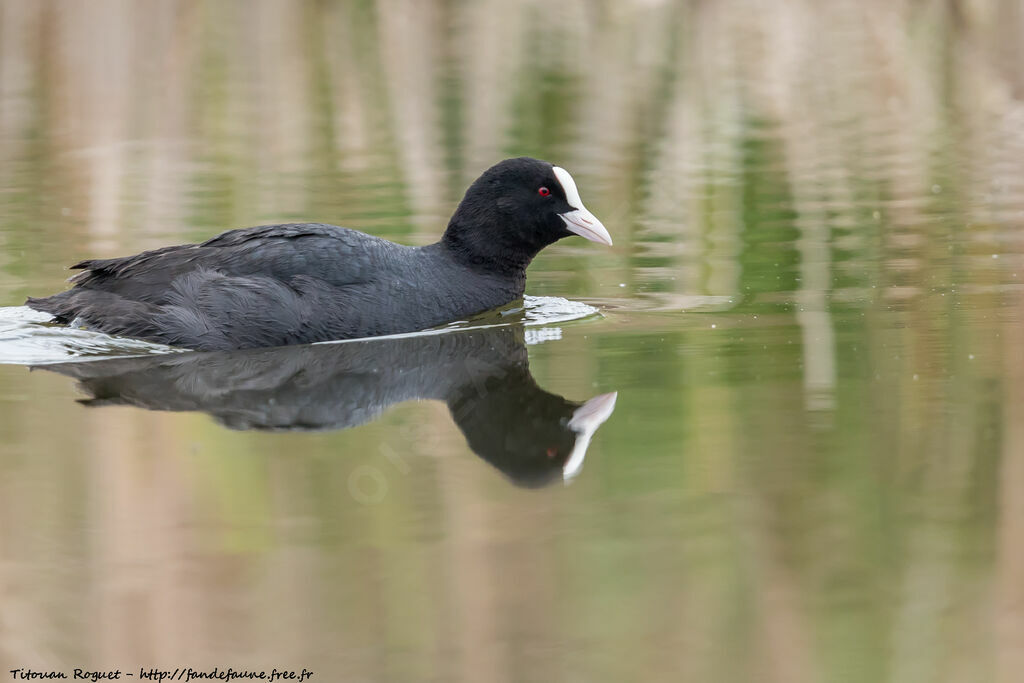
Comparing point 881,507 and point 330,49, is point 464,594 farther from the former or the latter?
point 330,49

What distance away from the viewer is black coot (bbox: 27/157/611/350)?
21.2 ft

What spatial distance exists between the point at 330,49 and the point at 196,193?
28.5 ft

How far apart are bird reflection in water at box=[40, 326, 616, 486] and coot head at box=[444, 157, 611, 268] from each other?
0.61 metres

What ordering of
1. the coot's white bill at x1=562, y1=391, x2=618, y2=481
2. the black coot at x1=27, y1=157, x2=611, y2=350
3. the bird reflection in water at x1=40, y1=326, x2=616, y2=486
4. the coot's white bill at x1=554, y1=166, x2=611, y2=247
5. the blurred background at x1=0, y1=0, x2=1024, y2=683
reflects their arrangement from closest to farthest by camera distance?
1. the blurred background at x1=0, y1=0, x2=1024, y2=683
2. the coot's white bill at x1=562, y1=391, x2=618, y2=481
3. the bird reflection in water at x1=40, y1=326, x2=616, y2=486
4. the black coot at x1=27, y1=157, x2=611, y2=350
5. the coot's white bill at x1=554, y1=166, x2=611, y2=247

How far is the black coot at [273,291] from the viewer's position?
21.2 ft

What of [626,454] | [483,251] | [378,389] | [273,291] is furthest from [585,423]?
[483,251]

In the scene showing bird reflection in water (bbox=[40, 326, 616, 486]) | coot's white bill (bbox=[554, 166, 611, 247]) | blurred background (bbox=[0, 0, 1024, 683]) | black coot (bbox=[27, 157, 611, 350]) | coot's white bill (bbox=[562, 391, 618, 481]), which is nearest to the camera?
blurred background (bbox=[0, 0, 1024, 683])

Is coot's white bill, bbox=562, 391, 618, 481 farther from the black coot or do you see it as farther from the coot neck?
the coot neck

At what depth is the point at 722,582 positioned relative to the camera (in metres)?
3.62

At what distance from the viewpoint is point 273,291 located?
6.50 meters

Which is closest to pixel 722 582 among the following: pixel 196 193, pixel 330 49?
pixel 196 193

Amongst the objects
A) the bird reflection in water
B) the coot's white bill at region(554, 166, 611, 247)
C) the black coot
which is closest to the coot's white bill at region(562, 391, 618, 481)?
the bird reflection in water

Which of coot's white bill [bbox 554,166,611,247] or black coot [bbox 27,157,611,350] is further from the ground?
coot's white bill [bbox 554,166,611,247]

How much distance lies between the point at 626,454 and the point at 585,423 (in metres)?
0.42
